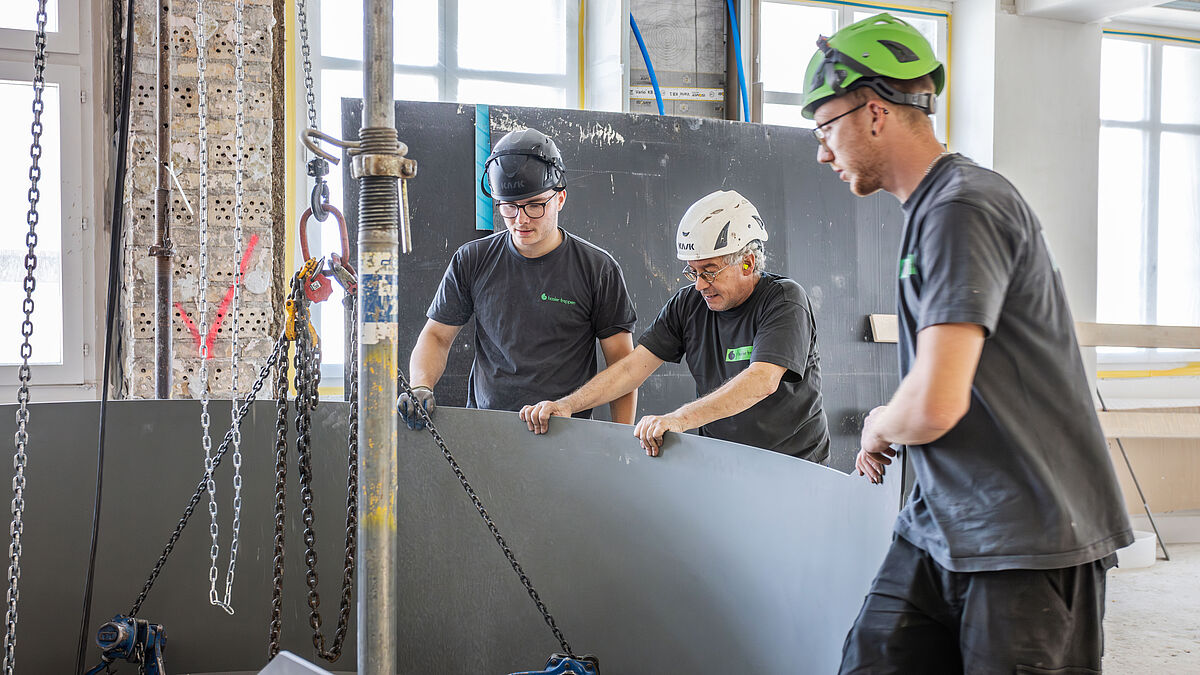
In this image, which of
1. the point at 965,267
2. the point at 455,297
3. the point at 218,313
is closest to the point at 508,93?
the point at 218,313

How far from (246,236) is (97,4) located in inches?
55.9

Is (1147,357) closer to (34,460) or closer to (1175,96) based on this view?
(1175,96)

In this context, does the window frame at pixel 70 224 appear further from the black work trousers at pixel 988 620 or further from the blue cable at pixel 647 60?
the black work trousers at pixel 988 620

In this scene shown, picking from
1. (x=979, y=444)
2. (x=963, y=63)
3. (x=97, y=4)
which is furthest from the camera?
(x=963, y=63)

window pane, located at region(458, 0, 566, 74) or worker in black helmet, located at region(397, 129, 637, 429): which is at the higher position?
window pane, located at region(458, 0, 566, 74)

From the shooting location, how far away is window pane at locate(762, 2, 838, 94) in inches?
224

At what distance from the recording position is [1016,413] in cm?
125

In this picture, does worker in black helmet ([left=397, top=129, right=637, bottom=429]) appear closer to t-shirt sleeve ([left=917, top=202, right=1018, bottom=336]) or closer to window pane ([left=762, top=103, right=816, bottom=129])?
t-shirt sleeve ([left=917, top=202, right=1018, bottom=336])

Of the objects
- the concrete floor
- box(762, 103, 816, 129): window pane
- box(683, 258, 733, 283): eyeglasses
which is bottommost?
the concrete floor

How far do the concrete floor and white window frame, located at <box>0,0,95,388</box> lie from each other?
4.50 m

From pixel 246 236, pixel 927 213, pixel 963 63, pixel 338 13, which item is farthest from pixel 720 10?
pixel 927 213

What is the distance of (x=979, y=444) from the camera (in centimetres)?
127

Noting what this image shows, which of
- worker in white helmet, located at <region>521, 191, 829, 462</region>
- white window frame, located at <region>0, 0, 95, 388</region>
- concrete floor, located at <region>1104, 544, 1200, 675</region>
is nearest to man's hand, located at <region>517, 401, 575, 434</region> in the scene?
worker in white helmet, located at <region>521, 191, 829, 462</region>

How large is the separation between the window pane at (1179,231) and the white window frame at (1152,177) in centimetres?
6
